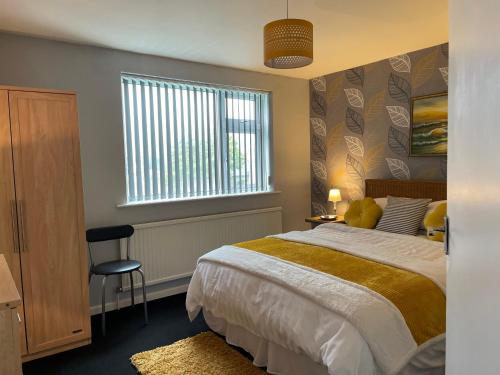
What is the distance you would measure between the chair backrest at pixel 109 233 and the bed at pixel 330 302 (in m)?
0.90

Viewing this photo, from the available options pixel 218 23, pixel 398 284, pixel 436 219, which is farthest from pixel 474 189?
pixel 218 23

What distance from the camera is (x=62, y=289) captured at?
8.80 feet

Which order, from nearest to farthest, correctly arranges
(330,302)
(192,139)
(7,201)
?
(330,302)
(7,201)
(192,139)

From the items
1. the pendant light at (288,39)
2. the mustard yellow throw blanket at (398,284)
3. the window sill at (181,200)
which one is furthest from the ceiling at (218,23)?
the mustard yellow throw blanket at (398,284)

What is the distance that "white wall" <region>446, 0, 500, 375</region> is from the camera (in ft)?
2.42

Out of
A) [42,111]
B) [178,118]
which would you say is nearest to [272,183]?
[178,118]

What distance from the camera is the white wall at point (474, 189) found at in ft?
2.42

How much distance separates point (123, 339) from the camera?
2861 millimetres

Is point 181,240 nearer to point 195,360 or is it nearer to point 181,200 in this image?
point 181,200

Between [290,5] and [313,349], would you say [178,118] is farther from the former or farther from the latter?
[313,349]

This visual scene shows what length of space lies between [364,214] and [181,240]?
6.01ft

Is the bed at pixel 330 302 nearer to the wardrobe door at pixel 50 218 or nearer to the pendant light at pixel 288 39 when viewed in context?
the wardrobe door at pixel 50 218

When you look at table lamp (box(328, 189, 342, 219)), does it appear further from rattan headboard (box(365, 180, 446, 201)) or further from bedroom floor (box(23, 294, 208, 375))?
bedroom floor (box(23, 294, 208, 375))

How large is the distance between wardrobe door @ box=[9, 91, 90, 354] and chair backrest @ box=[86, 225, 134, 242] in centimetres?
41
